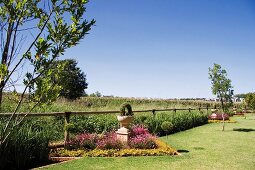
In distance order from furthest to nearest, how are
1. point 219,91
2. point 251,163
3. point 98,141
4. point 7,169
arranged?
point 219,91 → point 98,141 → point 251,163 → point 7,169

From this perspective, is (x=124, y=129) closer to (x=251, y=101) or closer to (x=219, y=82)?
(x=219, y=82)

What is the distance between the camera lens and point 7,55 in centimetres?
394

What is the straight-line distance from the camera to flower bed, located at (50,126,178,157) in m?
9.30

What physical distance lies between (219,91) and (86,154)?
14464mm

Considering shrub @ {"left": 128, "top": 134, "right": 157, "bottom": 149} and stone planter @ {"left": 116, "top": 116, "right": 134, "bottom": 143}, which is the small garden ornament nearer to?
stone planter @ {"left": 116, "top": 116, "right": 134, "bottom": 143}

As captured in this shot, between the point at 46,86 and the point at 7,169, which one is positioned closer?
the point at 46,86

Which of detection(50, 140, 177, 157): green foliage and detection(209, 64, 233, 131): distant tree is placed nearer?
detection(50, 140, 177, 157): green foliage

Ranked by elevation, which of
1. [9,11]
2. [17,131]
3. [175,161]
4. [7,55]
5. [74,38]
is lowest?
[175,161]

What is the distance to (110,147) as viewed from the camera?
10.1 meters

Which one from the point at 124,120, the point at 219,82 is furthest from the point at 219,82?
the point at 124,120

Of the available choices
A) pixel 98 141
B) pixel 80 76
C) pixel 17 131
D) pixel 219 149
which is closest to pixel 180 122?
pixel 219 149

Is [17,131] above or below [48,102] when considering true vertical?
below

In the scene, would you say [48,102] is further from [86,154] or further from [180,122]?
[180,122]


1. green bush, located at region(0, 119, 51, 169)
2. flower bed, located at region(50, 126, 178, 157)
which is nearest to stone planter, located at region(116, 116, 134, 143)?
flower bed, located at region(50, 126, 178, 157)
